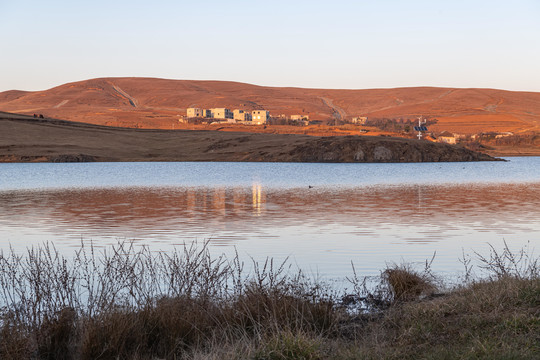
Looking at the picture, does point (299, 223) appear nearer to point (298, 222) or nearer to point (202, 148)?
point (298, 222)

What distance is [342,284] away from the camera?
12.8m

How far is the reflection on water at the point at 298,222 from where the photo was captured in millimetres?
17516

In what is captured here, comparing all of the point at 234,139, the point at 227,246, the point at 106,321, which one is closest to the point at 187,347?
the point at 106,321

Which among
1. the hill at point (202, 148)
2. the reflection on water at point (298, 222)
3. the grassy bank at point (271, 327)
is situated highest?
the grassy bank at point (271, 327)

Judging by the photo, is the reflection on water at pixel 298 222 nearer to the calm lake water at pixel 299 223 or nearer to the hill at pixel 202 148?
the calm lake water at pixel 299 223

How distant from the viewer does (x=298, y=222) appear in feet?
79.2

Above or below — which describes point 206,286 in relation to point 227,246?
above

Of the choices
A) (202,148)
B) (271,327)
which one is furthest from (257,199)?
(202,148)

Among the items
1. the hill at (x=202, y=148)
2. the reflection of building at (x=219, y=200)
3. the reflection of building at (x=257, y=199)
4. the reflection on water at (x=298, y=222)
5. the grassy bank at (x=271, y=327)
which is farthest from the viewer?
the hill at (x=202, y=148)

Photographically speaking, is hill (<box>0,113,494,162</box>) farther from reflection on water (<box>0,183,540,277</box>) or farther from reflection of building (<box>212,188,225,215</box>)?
reflection on water (<box>0,183,540,277</box>)

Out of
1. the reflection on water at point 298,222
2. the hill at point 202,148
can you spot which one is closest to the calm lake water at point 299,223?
the reflection on water at point 298,222

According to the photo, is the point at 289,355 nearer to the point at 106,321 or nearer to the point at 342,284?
the point at 106,321

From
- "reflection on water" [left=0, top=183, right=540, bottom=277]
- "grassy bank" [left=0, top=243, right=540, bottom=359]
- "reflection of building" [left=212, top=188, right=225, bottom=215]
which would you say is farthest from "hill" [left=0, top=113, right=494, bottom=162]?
"grassy bank" [left=0, top=243, right=540, bottom=359]

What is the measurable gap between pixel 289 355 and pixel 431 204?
26.1m
